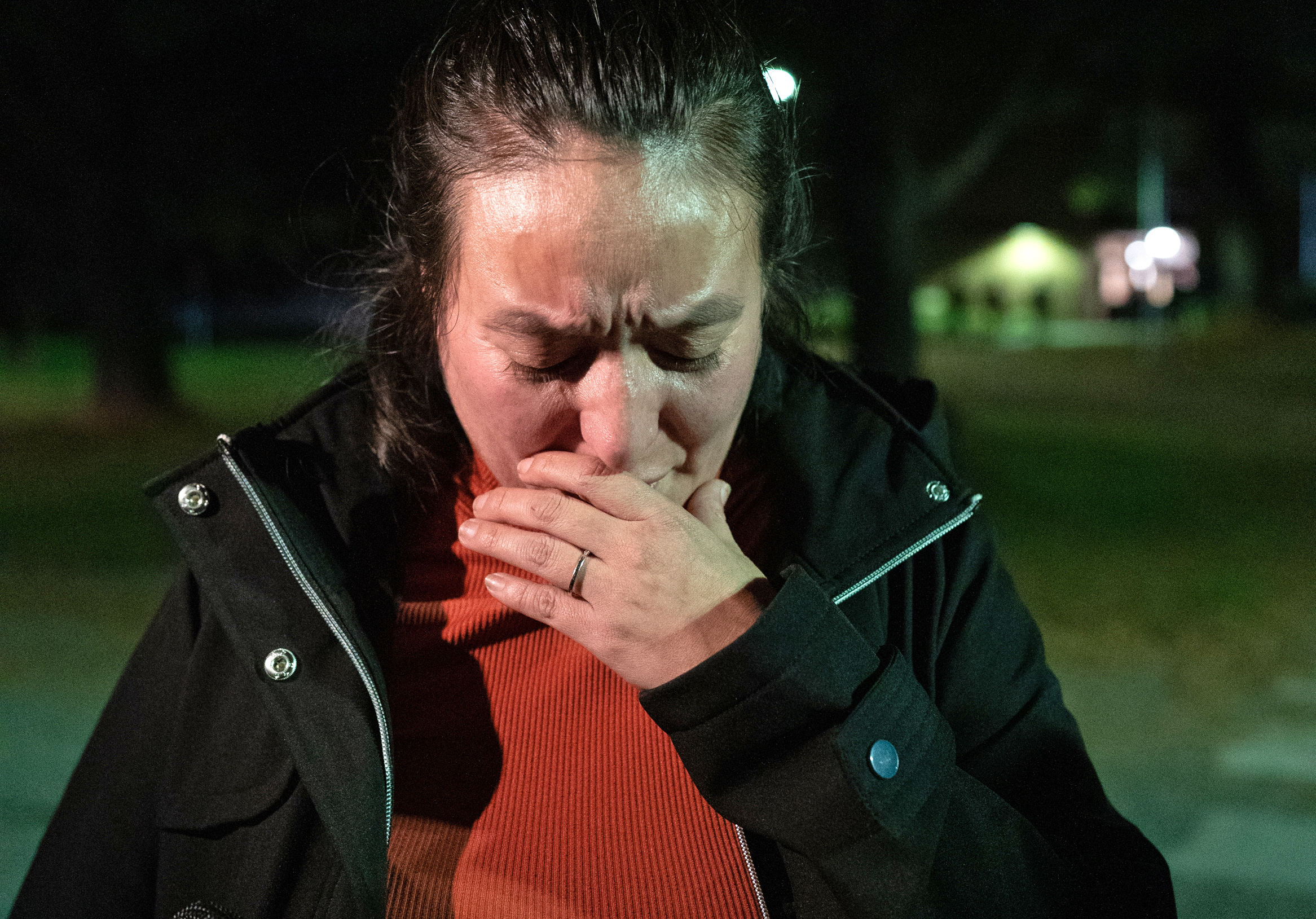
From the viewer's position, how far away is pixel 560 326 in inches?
54.8

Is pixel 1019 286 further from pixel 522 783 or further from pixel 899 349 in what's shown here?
pixel 522 783

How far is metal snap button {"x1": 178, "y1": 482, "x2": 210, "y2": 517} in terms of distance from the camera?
1644 millimetres

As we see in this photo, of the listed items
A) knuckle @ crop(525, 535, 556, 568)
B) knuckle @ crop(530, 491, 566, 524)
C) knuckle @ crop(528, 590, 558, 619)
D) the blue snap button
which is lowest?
the blue snap button

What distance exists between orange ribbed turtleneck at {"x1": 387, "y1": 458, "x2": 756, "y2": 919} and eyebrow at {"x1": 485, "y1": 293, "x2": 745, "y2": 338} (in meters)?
0.44

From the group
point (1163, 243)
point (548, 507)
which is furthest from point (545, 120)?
point (1163, 243)

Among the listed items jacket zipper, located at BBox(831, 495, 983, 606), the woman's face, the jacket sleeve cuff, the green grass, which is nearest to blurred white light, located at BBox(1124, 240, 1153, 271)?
the green grass

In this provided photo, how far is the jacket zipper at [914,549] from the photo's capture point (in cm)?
159

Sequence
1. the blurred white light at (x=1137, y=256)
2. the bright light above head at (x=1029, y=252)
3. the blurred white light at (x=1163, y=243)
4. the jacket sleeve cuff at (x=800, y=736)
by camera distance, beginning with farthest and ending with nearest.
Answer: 1. the bright light above head at (x=1029, y=252)
2. the blurred white light at (x=1137, y=256)
3. the blurred white light at (x=1163, y=243)
4. the jacket sleeve cuff at (x=800, y=736)

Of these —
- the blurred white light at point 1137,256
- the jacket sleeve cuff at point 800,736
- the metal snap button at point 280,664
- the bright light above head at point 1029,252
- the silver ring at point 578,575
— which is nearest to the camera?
the jacket sleeve cuff at point 800,736

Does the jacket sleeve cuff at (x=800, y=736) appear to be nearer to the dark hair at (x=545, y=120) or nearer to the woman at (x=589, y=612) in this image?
the woman at (x=589, y=612)

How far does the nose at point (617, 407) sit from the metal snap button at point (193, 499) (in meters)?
0.62

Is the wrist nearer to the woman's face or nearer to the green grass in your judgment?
the woman's face

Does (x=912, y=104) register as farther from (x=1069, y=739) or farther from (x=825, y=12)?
(x=1069, y=739)

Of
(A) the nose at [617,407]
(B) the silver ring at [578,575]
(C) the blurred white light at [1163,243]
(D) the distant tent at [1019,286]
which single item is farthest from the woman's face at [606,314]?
(D) the distant tent at [1019,286]
